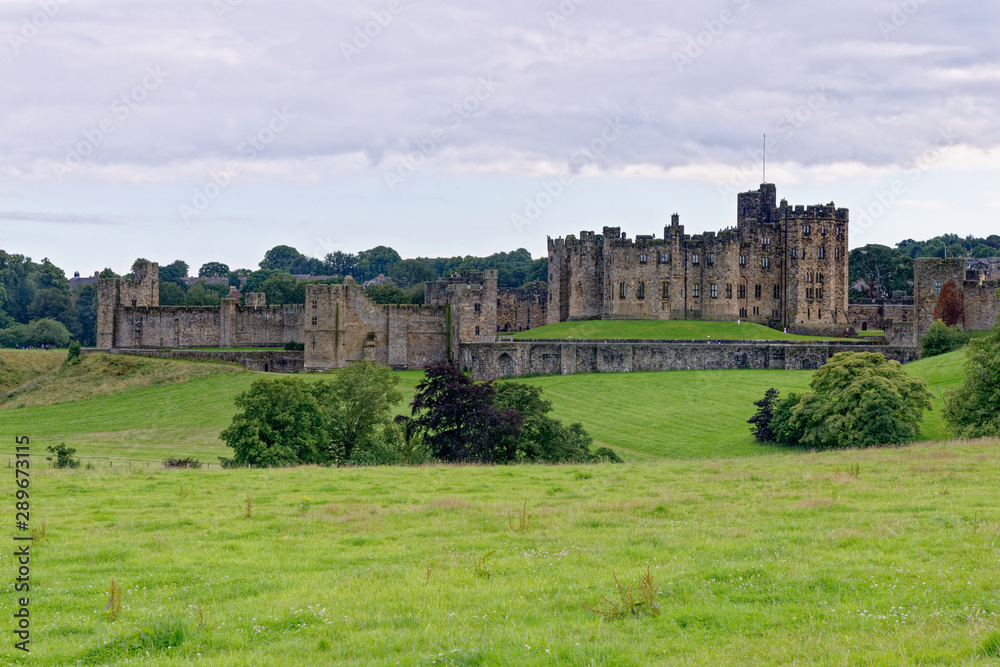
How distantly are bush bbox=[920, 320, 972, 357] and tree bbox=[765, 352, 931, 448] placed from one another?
21511 mm

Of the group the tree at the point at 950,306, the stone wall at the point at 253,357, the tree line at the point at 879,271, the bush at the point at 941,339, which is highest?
the tree line at the point at 879,271

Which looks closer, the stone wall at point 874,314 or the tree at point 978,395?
the tree at point 978,395

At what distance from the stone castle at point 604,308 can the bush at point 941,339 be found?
1267 mm

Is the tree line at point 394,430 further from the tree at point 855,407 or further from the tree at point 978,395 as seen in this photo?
the tree at point 978,395

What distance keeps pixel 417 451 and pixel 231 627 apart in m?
25.0

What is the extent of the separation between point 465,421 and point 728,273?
59597mm

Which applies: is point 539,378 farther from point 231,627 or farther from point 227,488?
point 231,627

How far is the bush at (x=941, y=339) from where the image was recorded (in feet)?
214

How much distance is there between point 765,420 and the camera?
4938 centimetres

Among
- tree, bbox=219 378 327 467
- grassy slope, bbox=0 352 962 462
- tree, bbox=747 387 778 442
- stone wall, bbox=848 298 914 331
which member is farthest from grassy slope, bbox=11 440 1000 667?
stone wall, bbox=848 298 914 331

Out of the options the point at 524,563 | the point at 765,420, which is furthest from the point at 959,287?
the point at 524,563

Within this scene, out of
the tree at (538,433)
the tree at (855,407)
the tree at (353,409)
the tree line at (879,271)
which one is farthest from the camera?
Answer: the tree line at (879,271)

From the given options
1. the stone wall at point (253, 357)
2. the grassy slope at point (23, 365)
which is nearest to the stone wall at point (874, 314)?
the stone wall at point (253, 357)

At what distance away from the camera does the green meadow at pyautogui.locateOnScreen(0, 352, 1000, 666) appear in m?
10.2
